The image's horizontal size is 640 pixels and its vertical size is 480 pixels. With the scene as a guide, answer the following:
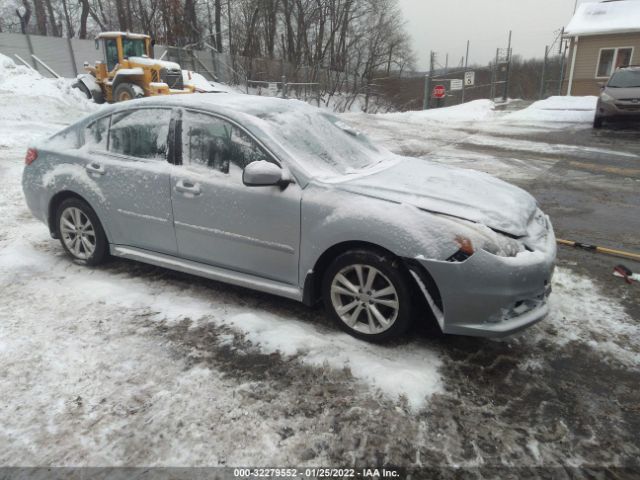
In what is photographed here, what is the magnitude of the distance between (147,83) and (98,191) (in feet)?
45.8

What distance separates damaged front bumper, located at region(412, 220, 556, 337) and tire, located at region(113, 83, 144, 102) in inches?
610

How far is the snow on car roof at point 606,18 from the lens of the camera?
2341 centimetres

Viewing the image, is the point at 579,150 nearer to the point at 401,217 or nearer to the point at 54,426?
the point at 401,217

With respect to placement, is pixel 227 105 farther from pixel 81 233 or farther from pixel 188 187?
pixel 81 233

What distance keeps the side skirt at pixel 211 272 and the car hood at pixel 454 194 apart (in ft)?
2.87

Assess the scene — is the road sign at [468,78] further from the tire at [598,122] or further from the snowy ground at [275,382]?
the snowy ground at [275,382]

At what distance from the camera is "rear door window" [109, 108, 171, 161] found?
3994 mm

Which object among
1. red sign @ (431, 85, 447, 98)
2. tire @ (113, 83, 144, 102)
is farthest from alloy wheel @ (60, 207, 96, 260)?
red sign @ (431, 85, 447, 98)

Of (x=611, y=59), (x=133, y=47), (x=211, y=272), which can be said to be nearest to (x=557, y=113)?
(x=611, y=59)

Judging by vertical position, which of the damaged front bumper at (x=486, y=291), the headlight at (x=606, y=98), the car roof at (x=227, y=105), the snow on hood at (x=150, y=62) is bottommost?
the damaged front bumper at (x=486, y=291)

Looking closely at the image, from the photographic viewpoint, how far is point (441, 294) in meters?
3.02

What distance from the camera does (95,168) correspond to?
13.9ft

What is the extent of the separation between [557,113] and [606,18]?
10635mm

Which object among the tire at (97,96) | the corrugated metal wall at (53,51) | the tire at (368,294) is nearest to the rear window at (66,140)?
the tire at (368,294)
